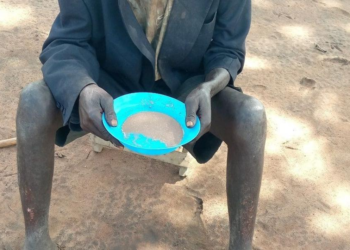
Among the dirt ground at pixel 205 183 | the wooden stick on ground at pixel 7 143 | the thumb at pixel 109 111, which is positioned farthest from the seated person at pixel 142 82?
the wooden stick on ground at pixel 7 143

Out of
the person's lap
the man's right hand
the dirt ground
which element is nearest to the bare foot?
the dirt ground

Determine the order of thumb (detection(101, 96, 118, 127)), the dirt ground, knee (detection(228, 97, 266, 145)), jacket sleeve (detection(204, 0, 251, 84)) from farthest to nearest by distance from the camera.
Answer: the dirt ground → jacket sleeve (detection(204, 0, 251, 84)) → knee (detection(228, 97, 266, 145)) → thumb (detection(101, 96, 118, 127))

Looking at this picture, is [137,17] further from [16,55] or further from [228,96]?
[16,55]

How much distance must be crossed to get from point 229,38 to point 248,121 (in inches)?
13.6

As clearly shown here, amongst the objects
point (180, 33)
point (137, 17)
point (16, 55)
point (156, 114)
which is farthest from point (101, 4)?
point (16, 55)

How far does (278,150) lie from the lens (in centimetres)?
214

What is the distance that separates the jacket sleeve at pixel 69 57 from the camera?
53.6 inches

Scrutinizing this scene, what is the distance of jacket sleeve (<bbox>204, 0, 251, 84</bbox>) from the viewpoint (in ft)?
5.14

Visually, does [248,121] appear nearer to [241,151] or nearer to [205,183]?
[241,151]

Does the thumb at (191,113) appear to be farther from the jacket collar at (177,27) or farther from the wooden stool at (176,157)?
the wooden stool at (176,157)

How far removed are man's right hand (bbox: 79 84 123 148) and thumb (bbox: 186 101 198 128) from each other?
19 centimetres

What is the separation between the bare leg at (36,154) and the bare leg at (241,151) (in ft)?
1.63

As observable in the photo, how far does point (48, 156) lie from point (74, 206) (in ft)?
1.34

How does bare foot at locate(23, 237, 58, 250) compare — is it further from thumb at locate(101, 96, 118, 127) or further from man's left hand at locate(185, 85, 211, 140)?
man's left hand at locate(185, 85, 211, 140)
